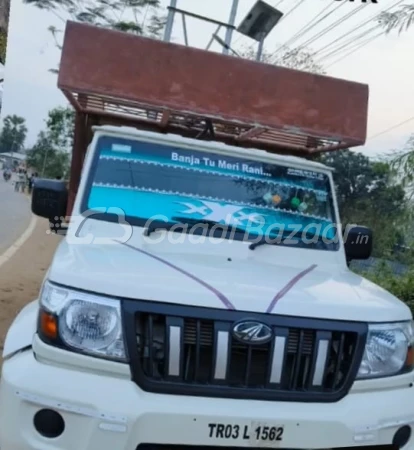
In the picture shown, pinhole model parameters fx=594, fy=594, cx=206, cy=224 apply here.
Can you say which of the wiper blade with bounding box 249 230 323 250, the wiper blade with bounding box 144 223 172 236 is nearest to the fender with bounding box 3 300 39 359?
the wiper blade with bounding box 144 223 172 236

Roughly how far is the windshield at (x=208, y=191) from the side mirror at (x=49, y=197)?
257mm

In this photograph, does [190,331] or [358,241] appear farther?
[358,241]

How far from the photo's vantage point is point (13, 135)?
10025cm

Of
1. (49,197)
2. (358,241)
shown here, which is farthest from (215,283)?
(358,241)

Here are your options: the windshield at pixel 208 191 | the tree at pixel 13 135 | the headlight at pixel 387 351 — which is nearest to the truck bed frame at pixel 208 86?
the windshield at pixel 208 191

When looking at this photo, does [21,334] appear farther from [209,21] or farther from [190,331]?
[209,21]

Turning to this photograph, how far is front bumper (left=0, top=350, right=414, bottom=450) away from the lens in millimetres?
2295

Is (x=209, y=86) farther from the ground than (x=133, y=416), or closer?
farther from the ground

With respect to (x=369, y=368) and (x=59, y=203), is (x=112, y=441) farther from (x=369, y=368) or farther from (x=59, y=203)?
(x=59, y=203)

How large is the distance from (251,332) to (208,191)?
1.54 meters

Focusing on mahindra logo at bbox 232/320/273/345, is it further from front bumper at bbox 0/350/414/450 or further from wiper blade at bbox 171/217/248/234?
wiper blade at bbox 171/217/248/234

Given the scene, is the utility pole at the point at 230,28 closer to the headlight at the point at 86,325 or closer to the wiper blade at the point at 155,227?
the wiper blade at the point at 155,227

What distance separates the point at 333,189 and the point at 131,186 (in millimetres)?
1428

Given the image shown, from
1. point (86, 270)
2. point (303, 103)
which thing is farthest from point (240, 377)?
point (303, 103)
